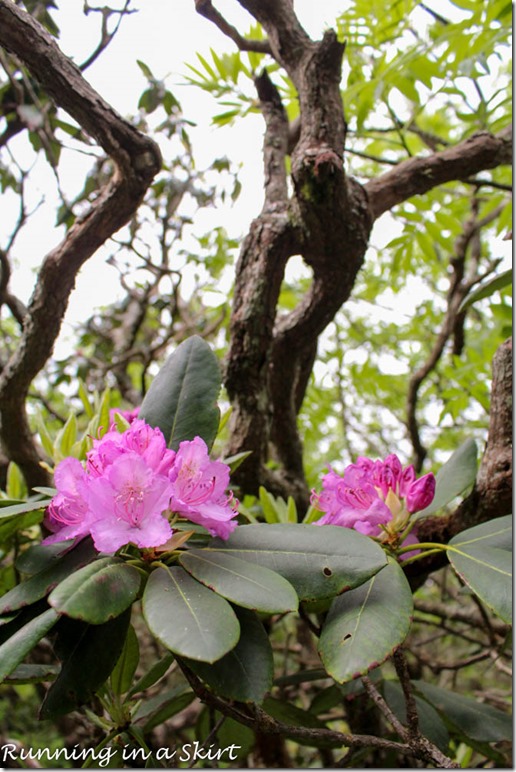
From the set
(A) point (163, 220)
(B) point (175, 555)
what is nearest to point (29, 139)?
(A) point (163, 220)

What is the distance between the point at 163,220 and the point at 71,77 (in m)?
1.03

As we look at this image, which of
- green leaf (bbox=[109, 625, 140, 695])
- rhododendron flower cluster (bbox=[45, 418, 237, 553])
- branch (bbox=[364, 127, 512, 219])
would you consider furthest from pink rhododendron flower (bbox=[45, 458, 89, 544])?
branch (bbox=[364, 127, 512, 219])

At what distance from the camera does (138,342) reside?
104 inches

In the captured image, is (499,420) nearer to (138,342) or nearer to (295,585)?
(295,585)

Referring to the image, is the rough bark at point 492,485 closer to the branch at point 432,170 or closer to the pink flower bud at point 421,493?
the pink flower bud at point 421,493

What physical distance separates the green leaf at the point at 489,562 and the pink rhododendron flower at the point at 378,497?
0.08 m

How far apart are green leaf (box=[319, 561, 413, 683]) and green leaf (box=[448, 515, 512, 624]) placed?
87mm

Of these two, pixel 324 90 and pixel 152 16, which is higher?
pixel 152 16

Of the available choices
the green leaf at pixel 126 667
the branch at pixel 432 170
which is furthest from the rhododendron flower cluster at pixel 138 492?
the branch at pixel 432 170

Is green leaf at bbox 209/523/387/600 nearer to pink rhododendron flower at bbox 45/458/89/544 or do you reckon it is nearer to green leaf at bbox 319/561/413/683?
green leaf at bbox 319/561/413/683

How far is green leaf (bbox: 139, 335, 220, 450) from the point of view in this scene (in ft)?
2.81

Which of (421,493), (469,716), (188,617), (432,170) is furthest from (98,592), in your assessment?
(432,170)

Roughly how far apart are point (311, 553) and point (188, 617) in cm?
17

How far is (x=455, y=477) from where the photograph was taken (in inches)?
37.8
